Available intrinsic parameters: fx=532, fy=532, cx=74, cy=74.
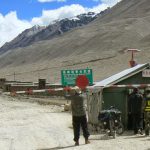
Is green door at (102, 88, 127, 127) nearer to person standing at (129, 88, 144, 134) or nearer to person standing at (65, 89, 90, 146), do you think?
person standing at (129, 88, 144, 134)

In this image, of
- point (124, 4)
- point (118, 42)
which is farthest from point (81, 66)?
point (124, 4)

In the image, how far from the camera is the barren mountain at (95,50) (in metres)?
79.0

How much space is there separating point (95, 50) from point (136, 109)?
286ft

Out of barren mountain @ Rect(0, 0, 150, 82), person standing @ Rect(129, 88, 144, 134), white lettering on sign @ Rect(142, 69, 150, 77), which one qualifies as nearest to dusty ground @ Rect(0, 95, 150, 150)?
person standing @ Rect(129, 88, 144, 134)

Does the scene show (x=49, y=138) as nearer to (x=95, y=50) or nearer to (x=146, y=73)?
(x=146, y=73)

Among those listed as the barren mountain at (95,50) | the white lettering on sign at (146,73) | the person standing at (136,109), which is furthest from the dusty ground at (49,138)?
the barren mountain at (95,50)

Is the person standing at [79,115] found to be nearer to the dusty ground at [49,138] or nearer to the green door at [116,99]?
the dusty ground at [49,138]

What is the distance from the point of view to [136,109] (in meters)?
15.2

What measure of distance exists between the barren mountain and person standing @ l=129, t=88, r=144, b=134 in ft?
170

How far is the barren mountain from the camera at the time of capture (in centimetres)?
7900

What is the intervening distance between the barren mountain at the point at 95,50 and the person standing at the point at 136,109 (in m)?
51.7

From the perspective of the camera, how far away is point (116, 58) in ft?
260

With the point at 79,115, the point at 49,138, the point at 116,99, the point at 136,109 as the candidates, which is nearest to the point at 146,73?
the point at 116,99

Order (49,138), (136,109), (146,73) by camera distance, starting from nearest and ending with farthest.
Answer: (49,138) → (136,109) → (146,73)
